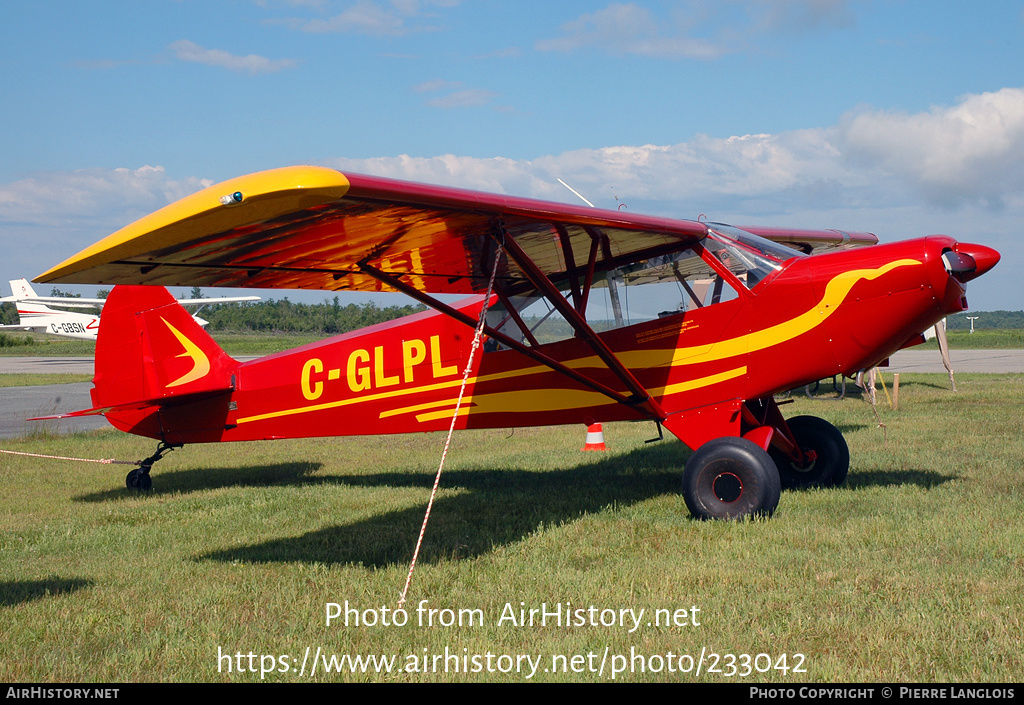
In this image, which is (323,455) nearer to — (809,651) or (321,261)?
(321,261)

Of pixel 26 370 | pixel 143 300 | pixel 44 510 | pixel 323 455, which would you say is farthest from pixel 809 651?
pixel 26 370

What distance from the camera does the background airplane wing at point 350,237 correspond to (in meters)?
4.05

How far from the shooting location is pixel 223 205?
12.8ft

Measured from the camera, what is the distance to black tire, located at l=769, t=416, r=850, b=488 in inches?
300

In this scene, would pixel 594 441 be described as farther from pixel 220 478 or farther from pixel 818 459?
pixel 220 478

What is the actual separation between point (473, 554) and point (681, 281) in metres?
3.29

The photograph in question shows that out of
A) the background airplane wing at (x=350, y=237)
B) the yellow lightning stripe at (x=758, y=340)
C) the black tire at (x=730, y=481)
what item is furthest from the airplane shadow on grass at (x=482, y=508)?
the background airplane wing at (x=350, y=237)

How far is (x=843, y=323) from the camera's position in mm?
6250

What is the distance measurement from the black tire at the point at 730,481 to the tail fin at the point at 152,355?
5534 millimetres

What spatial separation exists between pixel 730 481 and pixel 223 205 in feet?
14.3

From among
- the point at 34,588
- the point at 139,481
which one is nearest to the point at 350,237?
the point at 34,588

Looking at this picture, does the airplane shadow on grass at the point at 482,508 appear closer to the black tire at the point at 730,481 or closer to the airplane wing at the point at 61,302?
the black tire at the point at 730,481

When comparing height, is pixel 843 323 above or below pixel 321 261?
below

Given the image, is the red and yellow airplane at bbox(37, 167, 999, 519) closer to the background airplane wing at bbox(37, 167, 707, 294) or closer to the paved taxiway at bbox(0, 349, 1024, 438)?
the background airplane wing at bbox(37, 167, 707, 294)
